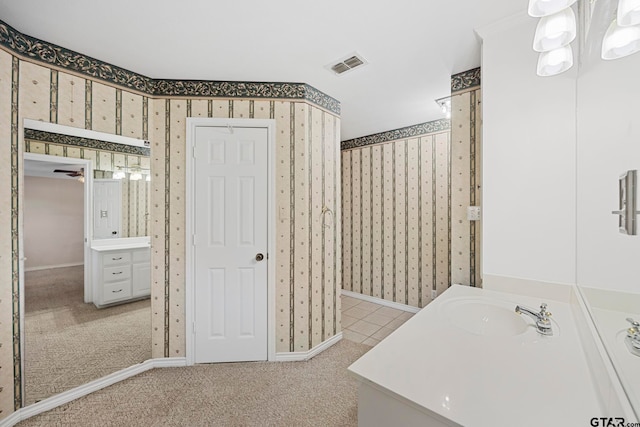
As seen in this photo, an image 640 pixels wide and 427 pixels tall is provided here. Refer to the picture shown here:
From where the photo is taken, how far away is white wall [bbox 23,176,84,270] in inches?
68.2

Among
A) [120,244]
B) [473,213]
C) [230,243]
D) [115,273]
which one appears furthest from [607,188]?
[115,273]

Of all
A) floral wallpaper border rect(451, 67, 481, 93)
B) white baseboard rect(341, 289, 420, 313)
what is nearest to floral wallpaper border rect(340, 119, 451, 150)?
floral wallpaper border rect(451, 67, 481, 93)

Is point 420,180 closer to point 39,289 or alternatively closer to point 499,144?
point 499,144

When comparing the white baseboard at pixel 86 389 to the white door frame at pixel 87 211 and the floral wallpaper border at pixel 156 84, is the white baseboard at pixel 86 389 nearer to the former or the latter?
the white door frame at pixel 87 211

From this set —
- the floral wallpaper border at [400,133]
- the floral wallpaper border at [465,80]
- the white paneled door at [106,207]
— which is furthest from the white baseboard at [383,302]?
the white paneled door at [106,207]

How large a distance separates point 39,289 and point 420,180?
3.64 m

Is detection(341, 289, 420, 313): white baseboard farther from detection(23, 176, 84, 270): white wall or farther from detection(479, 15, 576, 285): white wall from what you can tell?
detection(23, 176, 84, 270): white wall

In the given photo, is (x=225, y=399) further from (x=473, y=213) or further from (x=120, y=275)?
(x=473, y=213)

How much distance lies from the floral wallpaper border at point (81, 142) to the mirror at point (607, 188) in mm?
2724

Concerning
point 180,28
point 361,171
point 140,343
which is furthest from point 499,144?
point 140,343

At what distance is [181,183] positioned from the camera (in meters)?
2.21

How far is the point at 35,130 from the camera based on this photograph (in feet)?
5.66

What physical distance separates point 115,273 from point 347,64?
2.52 metres

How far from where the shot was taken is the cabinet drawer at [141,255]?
220cm
